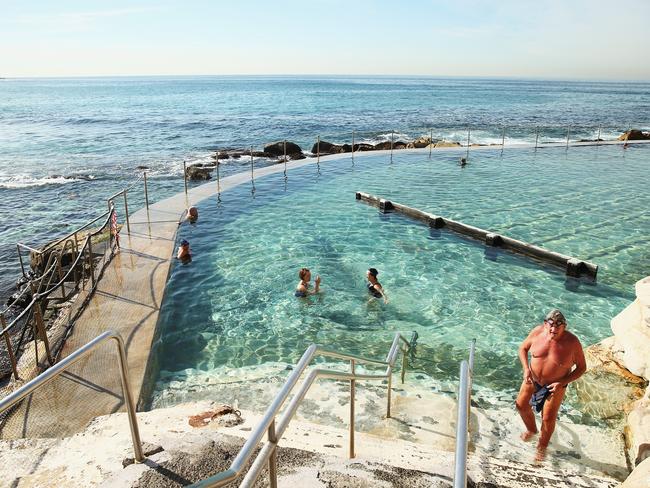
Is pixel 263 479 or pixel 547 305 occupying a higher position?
pixel 263 479

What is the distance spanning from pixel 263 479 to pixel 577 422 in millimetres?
5077

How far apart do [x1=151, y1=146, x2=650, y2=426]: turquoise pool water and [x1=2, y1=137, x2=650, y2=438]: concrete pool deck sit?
56 centimetres

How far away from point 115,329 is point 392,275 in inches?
264

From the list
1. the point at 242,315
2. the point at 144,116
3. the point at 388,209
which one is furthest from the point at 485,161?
the point at 144,116

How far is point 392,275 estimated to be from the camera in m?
11.3

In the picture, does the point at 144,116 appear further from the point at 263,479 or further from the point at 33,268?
the point at 263,479

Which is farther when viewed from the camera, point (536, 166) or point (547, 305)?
point (536, 166)

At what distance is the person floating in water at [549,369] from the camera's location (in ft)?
17.0

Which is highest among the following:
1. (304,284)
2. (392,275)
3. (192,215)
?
(192,215)

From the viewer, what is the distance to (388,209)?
16141mm

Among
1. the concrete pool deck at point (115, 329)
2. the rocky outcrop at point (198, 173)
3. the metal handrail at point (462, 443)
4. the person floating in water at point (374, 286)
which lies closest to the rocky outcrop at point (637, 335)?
the person floating in water at point (374, 286)

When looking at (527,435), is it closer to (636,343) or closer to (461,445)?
(636,343)

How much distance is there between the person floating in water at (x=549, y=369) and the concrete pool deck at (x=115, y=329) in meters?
5.12

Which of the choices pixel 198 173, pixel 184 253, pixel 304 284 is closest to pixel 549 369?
pixel 304 284
